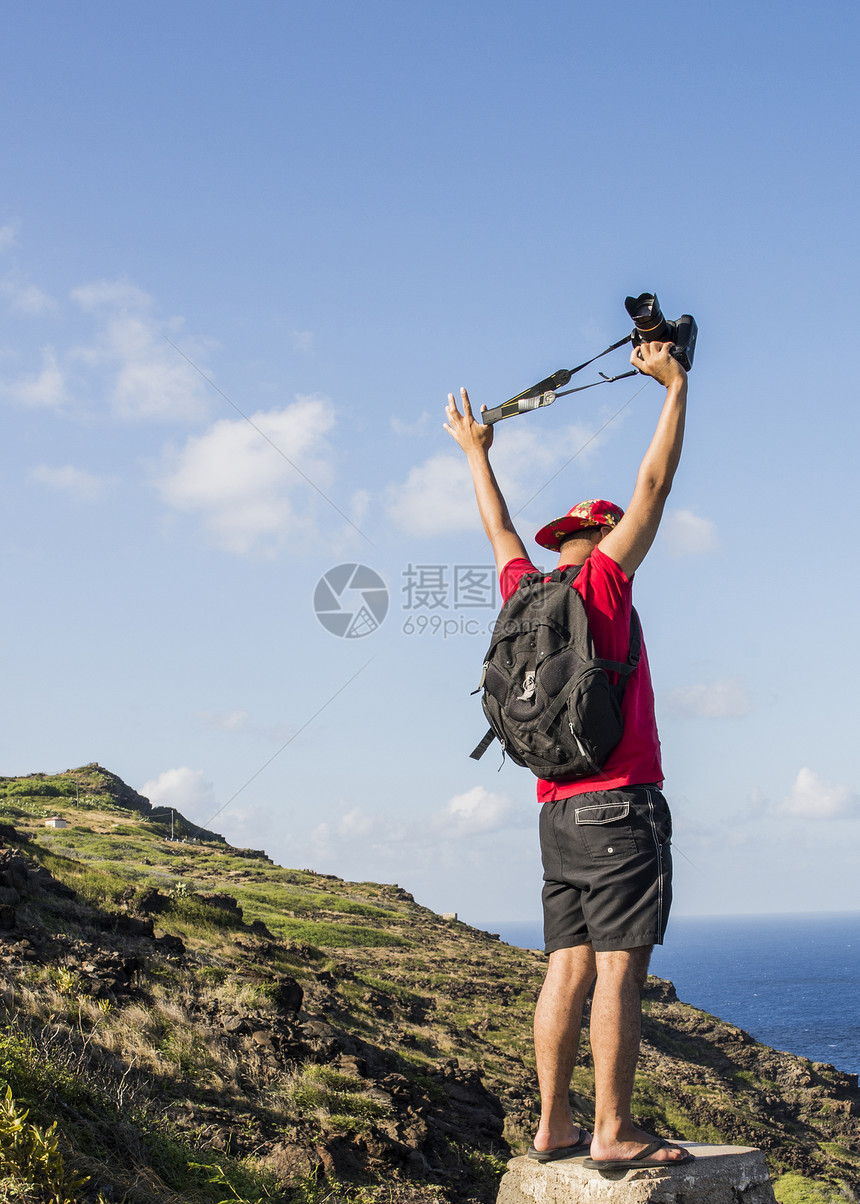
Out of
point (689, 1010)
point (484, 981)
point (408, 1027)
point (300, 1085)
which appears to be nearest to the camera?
point (300, 1085)

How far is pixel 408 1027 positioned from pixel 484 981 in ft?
28.6

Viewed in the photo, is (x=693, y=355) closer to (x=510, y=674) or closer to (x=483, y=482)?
(x=483, y=482)

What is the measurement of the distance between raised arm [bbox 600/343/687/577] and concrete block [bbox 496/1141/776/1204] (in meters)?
2.12

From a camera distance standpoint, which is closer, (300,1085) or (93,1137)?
(93,1137)

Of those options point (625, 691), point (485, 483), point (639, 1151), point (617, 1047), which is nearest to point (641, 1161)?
point (639, 1151)

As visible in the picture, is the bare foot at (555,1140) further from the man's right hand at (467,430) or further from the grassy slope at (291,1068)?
the man's right hand at (467,430)

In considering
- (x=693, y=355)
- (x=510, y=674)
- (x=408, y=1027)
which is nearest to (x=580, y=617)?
(x=510, y=674)

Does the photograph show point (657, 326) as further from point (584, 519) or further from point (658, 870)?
point (658, 870)

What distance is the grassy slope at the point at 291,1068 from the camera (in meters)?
4.85

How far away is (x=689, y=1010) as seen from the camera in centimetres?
3056

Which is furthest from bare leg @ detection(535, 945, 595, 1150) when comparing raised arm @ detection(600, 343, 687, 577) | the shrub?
the shrub

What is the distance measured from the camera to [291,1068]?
7660 millimetres

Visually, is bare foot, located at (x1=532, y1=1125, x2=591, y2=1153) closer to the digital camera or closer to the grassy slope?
the grassy slope

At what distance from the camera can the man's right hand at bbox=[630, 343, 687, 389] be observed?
3.51 meters
